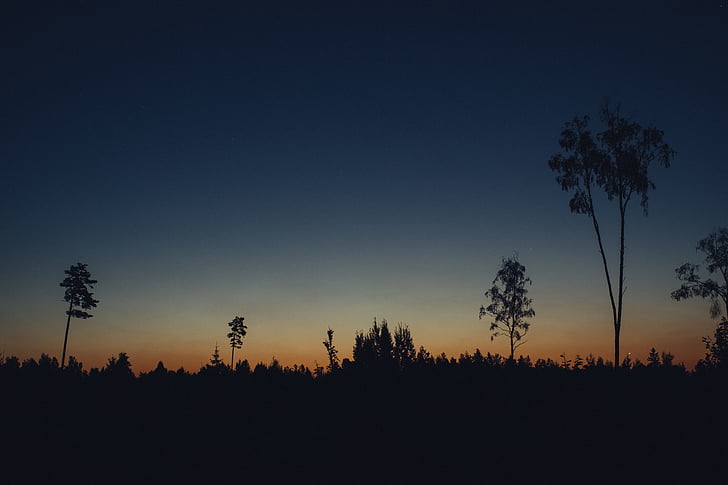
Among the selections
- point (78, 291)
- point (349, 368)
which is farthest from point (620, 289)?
point (78, 291)

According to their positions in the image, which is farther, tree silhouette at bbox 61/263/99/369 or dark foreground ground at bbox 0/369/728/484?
tree silhouette at bbox 61/263/99/369

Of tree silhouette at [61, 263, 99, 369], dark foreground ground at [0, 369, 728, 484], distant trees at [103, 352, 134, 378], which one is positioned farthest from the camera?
tree silhouette at [61, 263, 99, 369]

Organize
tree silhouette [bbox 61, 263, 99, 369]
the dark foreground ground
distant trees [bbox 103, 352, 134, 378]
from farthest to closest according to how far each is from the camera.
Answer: tree silhouette [bbox 61, 263, 99, 369] < distant trees [bbox 103, 352, 134, 378] < the dark foreground ground

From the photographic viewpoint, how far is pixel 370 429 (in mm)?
13227

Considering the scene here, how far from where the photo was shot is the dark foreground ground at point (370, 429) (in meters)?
10.6

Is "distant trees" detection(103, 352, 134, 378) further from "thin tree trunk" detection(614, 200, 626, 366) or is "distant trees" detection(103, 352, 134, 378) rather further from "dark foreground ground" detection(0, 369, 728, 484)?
"thin tree trunk" detection(614, 200, 626, 366)

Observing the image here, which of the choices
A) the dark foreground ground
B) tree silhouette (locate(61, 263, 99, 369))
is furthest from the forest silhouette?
tree silhouette (locate(61, 263, 99, 369))

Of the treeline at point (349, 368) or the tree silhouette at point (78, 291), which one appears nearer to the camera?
the treeline at point (349, 368)

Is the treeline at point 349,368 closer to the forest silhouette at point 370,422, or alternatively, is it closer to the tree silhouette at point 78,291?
the forest silhouette at point 370,422

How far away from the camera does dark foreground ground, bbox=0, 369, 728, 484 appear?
10.6 metres

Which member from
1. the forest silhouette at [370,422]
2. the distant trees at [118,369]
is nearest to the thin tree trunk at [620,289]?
the forest silhouette at [370,422]

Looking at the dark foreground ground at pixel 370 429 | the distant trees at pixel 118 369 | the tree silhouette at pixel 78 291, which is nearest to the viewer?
the dark foreground ground at pixel 370 429

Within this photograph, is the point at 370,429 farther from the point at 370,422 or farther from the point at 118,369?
the point at 118,369

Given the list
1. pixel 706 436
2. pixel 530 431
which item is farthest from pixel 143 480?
pixel 706 436
